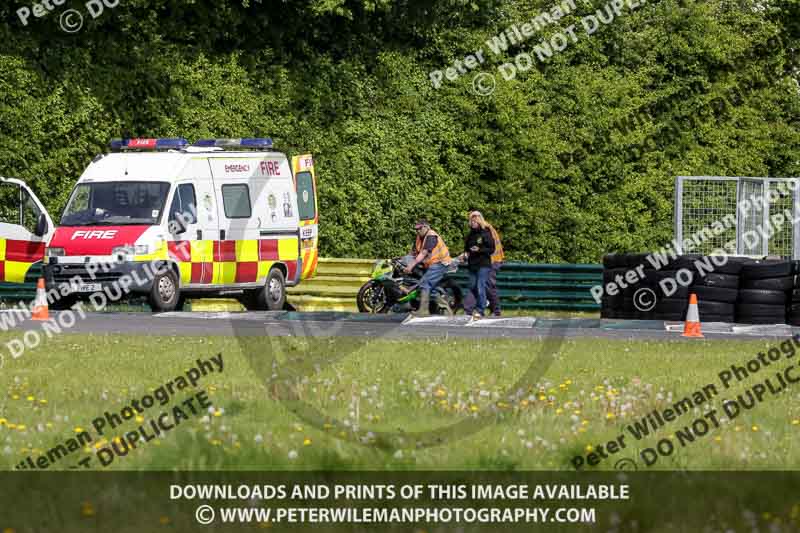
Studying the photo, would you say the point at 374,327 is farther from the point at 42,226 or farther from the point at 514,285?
the point at 514,285

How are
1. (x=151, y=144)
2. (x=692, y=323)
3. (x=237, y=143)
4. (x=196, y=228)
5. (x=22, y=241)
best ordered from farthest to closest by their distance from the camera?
(x=237, y=143)
(x=151, y=144)
(x=22, y=241)
(x=196, y=228)
(x=692, y=323)

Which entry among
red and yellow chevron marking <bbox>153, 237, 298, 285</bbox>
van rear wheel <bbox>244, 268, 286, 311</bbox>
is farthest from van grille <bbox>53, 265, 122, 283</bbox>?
van rear wheel <bbox>244, 268, 286, 311</bbox>

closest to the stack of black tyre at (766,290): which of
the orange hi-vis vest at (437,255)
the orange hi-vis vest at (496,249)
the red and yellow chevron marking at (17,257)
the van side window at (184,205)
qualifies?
the orange hi-vis vest at (496,249)

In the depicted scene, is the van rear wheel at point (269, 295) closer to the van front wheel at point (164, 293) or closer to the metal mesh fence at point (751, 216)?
the van front wheel at point (164, 293)

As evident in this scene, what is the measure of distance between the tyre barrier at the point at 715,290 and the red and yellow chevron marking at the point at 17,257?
9.25 meters

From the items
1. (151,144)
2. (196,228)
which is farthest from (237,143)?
(196,228)

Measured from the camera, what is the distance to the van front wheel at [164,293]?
22.1 meters

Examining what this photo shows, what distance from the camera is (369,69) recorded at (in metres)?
28.8

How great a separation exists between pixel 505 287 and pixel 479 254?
14.9 ft

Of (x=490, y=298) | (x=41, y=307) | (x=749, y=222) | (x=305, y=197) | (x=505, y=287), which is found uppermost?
(x=305, y=197)

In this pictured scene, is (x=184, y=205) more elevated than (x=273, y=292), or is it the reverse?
A: (x=184, y=205)

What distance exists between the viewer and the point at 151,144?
23109mm

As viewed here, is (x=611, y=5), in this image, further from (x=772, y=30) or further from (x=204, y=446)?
(x=204, y=446)

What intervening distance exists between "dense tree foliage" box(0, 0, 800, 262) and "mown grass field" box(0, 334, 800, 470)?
11.6 metres
